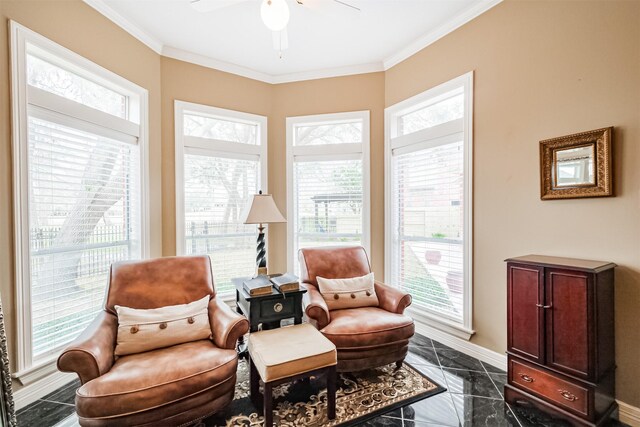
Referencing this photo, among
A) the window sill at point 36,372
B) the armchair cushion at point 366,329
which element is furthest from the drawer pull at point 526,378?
the window sill at point 36,372

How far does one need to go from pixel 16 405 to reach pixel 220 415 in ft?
4.41

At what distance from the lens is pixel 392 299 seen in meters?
2.46

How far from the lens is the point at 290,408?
1883 mm

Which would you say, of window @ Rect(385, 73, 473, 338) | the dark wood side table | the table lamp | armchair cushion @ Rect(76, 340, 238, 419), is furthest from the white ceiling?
armchair cushion @ Rect(76, 340, 238, 419)

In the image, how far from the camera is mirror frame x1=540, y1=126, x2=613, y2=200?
1763mm

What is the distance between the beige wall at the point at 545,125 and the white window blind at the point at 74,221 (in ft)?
10.5

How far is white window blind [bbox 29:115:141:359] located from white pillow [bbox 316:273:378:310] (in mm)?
1898

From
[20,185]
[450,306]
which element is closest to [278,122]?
[20,185]

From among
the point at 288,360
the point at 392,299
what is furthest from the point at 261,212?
the point at 392,299

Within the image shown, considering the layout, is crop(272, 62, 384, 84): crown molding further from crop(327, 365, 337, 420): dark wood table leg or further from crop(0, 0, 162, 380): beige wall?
crop(327, 365, 337, 420): dark wood table leg

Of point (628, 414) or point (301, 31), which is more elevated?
point (301, 31)

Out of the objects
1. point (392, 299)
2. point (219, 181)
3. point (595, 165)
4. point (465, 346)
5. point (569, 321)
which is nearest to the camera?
point (569, 321)

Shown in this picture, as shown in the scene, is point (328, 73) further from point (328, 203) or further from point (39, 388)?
point (39, 388)

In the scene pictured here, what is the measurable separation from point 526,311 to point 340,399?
1.39 meters
